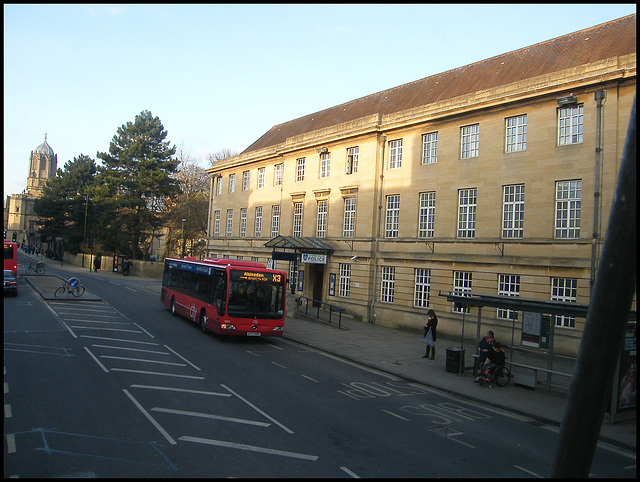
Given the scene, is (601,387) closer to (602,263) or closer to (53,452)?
(602,263)

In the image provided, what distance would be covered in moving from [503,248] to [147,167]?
45990 mm

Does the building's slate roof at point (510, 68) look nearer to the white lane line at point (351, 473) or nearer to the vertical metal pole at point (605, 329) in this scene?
the vertical metal pole at point (605, 329)

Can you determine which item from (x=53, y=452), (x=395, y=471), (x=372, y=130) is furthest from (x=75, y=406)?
(x=372, y=130)

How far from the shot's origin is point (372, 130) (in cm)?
2798

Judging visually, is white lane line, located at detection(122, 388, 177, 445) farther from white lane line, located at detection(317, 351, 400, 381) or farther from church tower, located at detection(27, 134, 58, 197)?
church tower, located at detection(27, 134, 58, 197)

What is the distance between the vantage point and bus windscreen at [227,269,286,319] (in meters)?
18.7

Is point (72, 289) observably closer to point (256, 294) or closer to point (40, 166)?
point (256, 294)

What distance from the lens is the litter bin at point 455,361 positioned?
15374 mm

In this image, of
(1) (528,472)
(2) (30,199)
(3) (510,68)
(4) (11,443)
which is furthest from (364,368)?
(2) (30,199)

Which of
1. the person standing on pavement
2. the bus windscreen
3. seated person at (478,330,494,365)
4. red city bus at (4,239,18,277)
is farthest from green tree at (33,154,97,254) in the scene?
seated person at (478,330,494,365)

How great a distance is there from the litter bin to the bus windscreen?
6849 millimetres

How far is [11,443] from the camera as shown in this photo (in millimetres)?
7402

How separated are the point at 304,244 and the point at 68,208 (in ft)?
181

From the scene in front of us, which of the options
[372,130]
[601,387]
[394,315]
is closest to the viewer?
[601,387]
